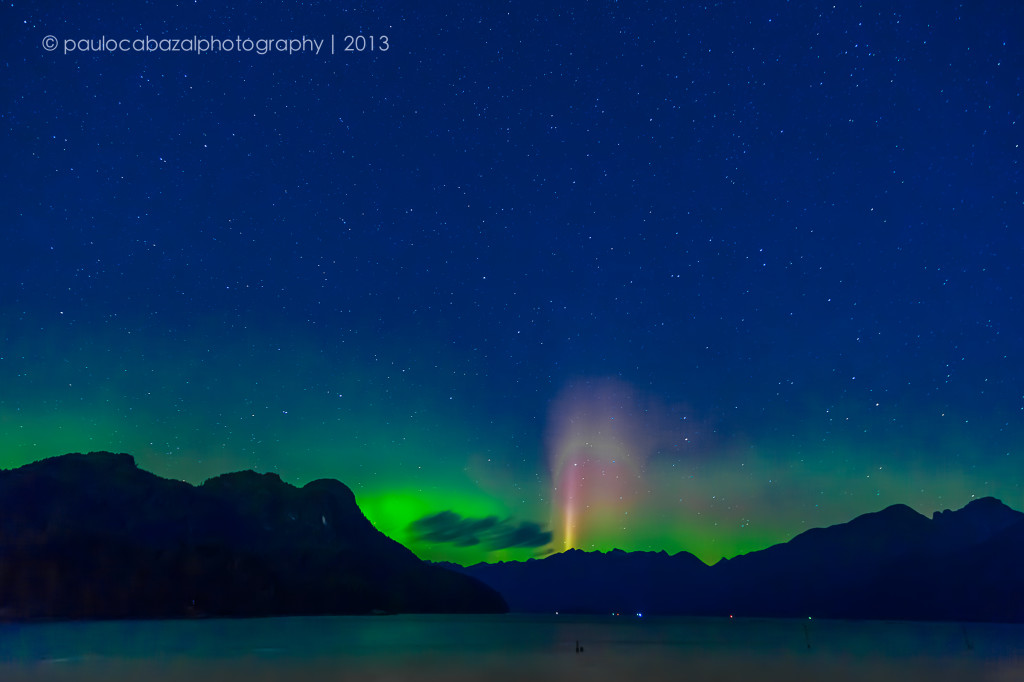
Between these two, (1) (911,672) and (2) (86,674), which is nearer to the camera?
(2) (86,674)

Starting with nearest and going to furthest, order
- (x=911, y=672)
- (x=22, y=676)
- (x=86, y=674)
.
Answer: (x=22, y=676)
(x=86, y=674)
(x=911, y=672)

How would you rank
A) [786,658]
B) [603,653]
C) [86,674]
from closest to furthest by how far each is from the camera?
[86,674] < [786,658] < [603,653]

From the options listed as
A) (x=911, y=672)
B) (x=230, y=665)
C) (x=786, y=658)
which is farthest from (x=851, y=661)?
(x=230, y=665)

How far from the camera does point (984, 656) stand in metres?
129

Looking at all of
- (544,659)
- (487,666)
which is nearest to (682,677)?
(487,666)

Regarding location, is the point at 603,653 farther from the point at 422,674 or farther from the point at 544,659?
the point at 422,674

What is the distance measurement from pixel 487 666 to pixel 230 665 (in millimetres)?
28282

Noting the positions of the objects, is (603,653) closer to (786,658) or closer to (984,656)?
(786,658)

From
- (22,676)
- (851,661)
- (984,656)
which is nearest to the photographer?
(22,676)

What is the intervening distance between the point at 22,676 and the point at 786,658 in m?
95.3

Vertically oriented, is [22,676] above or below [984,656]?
above

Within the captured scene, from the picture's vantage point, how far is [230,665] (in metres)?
94.1

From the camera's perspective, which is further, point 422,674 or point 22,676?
point 422,674

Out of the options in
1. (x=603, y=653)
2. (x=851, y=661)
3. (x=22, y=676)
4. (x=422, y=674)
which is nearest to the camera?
(x=22, y=676)
